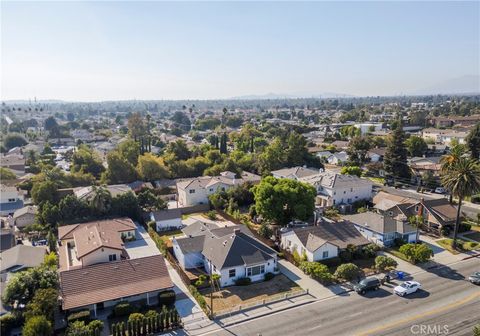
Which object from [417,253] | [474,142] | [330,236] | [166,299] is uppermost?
[474,142]

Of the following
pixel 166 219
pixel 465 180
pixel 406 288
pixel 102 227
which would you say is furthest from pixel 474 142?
pixel 102 227

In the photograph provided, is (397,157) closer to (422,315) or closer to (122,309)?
(422,315)

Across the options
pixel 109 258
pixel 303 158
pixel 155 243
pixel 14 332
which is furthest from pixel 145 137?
pixel 14 332

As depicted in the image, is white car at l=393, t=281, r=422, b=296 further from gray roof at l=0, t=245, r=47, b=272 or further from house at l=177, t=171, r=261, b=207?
gray roof at l=0, t=245, r=47, b=272

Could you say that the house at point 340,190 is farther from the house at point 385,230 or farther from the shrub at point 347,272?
the shrub at point 347,272

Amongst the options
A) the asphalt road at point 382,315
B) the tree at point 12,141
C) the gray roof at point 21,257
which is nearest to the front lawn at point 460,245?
the asphalt road at point 382,315

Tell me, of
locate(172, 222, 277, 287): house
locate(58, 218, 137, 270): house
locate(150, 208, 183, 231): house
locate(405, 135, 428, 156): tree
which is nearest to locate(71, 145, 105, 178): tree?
locate(150, 208, 183, 231): house

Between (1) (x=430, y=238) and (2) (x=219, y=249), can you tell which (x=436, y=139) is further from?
(2) (x=219, y=249)
